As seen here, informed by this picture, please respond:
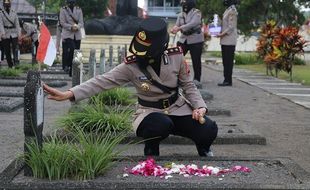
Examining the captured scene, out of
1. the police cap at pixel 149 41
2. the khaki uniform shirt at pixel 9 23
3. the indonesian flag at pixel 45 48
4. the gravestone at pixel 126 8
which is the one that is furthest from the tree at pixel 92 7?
the police cap at pixel 149 41

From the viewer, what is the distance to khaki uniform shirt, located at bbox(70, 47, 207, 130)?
16.2 ft

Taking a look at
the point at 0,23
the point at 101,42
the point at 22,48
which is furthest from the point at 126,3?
the point at 0,23

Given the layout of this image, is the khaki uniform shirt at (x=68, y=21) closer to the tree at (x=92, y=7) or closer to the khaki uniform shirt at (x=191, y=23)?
the khaki uniform shirt at (x=191, y=23)

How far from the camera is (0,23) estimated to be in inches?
623

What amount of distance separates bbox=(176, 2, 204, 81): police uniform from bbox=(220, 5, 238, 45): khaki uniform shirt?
3.18ft

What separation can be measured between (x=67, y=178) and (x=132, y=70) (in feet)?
3.78

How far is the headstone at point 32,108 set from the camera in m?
4.26

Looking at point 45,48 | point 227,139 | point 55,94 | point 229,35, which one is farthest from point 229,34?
point 55,94

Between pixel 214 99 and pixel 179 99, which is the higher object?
pixel 179 99

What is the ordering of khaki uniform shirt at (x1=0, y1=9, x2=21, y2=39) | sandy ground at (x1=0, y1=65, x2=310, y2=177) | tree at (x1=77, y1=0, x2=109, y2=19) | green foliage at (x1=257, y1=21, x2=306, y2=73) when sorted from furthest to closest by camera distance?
1. tree at (x1=77, y1=0, x2=109, y2=19)
2. green foliage at (x1=257, y1=21, x2=306, y2=73)
3. khaki uniform shirt at (x1=0, y1=9, x2=21, y2=39)
4. sandy ground at (x1=0, y1=65, x2=310, y2=177)

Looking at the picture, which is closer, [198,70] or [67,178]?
[67,178]

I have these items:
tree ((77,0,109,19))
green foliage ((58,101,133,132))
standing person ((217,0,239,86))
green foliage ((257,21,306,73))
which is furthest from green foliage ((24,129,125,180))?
tree ((77,0,109,19))

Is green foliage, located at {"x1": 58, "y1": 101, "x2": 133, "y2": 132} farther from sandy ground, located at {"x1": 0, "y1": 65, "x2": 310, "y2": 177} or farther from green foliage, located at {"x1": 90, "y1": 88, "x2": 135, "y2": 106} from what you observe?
green foliage, located at {"x1": 90, "y1": 88, "x2": 135, "y2": 106}

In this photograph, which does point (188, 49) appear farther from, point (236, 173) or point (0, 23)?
point (236, 173)
